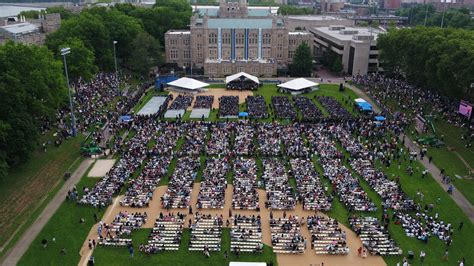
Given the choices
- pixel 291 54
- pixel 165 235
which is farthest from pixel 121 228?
pixel 291 54

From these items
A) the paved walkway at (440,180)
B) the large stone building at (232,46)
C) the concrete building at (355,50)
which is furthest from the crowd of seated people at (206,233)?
the concrete building at (355,50)

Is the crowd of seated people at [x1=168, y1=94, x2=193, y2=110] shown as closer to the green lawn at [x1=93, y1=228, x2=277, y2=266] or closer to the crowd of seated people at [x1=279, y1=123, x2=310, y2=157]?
the crowd of seated people at [x1=279, y1=123, x2=310, y2=157]

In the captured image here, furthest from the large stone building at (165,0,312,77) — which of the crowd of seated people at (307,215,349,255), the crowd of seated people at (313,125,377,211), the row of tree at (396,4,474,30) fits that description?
the crowd of seated people at (307,215,349,255)

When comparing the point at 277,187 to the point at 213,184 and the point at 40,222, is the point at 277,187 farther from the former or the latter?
the point at 40,222

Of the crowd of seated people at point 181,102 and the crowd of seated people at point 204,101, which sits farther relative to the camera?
the crowd of seated people at point 204,101

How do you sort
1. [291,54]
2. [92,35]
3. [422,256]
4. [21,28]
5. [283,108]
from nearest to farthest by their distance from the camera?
[422,256], [283,108], [92,35], [21,28], [291,54]

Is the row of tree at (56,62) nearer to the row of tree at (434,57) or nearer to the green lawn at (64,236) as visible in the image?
the green lawn at (64,236)

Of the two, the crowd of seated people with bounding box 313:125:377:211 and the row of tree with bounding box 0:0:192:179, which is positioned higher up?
the row of tree with bounding box 0:0:192:179
